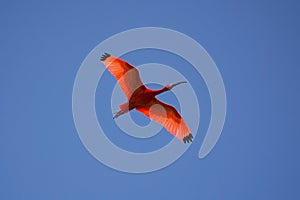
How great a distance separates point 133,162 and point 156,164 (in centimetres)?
16

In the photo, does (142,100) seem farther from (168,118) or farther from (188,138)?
(188,138)

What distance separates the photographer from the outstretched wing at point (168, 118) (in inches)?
146

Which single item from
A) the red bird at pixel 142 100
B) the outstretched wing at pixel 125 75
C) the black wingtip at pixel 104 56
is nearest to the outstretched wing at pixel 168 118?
the red bird at pixel 142 100

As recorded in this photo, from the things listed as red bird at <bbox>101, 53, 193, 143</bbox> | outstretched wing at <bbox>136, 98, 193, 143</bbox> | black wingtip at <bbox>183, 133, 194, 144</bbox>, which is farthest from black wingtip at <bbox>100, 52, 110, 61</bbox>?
black wingtip at <bbox>183, 133, 194, 144</bbox>

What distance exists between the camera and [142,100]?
365cm

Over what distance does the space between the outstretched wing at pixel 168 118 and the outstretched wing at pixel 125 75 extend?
16 centimetres

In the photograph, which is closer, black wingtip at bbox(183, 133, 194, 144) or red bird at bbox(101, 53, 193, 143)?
red bird at bbox(101, 53, 193, 143)

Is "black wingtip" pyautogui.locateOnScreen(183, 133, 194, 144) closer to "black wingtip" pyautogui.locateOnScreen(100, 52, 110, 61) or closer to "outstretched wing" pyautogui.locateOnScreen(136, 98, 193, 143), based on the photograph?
"outstretched wing" pyautogui.locateOnScreen(136, 98, 193, 143)

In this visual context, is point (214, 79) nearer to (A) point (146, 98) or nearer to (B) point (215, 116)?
(B) point (215, 116)

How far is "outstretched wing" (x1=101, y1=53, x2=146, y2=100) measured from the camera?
3.59 m

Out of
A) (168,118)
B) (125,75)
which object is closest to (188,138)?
(168,118)

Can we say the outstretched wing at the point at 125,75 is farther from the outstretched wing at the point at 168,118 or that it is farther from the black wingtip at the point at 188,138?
the black wingtip at the point at 188,138

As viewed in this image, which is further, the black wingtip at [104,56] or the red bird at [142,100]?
the black wingtip at [104,56]

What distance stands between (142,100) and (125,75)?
20 cm
